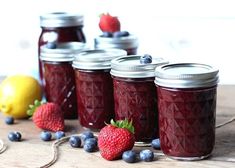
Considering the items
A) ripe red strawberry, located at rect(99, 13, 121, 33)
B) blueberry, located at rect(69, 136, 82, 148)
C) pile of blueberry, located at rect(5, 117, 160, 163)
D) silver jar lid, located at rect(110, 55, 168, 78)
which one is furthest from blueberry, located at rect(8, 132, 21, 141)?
ripe red strawberry, located at rect(99, 13, 121, 33)

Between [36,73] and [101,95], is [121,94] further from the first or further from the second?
[36,73]

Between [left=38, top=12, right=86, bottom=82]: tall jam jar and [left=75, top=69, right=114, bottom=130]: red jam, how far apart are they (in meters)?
0.18

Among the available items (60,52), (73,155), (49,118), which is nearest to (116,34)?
(60,52)

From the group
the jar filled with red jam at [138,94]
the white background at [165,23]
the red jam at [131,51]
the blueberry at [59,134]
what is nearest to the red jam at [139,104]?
the jar filled with red jam at [138,94]

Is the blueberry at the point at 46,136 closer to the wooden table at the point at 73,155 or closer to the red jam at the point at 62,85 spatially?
the wooden table at the point at 73,155

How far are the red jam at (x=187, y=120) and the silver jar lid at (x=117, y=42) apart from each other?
30cm

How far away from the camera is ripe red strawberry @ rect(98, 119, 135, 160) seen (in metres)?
0.86

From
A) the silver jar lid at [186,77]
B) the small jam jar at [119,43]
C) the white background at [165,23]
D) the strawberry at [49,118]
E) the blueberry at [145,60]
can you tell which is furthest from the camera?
the white background at [165,23]

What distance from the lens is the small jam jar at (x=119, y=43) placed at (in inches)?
44.6

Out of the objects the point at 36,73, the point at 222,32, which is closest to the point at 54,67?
the point at 36,73

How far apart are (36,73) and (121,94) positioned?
1.45ft

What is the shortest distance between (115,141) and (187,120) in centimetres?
12

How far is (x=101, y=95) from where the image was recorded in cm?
100

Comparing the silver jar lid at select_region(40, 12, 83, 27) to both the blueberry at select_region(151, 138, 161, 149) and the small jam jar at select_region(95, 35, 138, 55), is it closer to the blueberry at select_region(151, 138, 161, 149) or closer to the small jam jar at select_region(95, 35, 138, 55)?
the small jam jar at select_region(95, 35, 138, 55)
